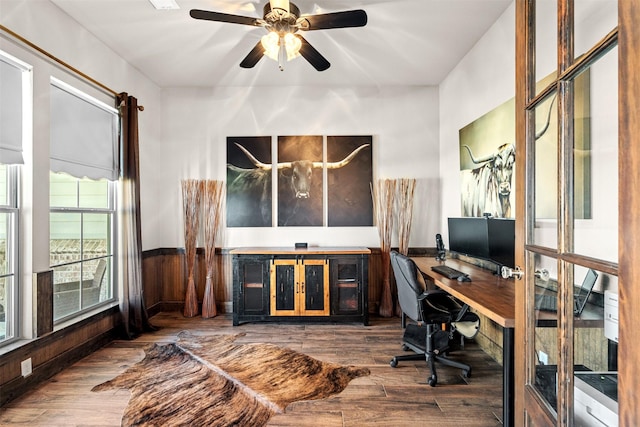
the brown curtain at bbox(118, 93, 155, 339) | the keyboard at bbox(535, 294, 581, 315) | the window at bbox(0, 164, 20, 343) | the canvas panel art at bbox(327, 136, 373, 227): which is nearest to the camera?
the keyboard at bbox(535, 294, 581, 315)

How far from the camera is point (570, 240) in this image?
1097mm

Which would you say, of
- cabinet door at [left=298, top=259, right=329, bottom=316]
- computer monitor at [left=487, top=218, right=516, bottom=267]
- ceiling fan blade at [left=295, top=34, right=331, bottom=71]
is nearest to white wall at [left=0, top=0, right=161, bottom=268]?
ceiling fan blade at [left=295, top=34, right=331, bottom=71]

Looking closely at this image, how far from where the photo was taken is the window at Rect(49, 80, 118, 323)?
2.95m

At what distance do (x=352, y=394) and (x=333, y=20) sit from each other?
2.64 meters

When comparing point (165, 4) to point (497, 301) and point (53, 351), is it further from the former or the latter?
point (497, 301)

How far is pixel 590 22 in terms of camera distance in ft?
3.46

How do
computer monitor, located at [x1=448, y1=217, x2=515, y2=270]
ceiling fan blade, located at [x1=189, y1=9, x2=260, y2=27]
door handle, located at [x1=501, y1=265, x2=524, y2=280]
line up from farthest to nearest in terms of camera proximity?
computer monitor, located at [x1=448, y1=217, x2=515, y2=270] < ceiling fan blade, located at [x1=189, y1=9, x2=260, y2=27] < door handle, located at [x1=501, y1=265, x2=524, y2=280]

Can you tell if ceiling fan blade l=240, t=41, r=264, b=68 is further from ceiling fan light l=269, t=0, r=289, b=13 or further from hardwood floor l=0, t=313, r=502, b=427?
hardwood floor l=0, t=313, r=502, b=427

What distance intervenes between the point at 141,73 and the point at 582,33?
4430 mm

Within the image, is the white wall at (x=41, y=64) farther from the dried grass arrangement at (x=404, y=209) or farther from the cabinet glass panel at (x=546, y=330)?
the dried grass arrangement at (x=404, y=209)

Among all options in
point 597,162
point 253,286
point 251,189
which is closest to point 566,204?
point 597,162

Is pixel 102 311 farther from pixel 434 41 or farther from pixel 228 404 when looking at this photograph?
pixel 434 41

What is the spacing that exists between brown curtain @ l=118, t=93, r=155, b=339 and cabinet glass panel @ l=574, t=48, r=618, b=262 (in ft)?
12.5

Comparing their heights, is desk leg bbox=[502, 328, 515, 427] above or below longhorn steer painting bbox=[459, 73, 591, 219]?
below
